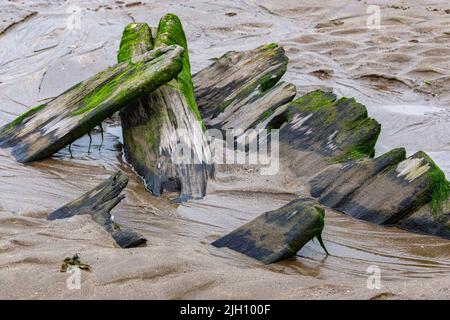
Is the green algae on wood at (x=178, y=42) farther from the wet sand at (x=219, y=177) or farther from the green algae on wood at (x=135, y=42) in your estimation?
the wet sand at (x=219, y=177)

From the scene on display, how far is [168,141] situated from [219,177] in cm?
50

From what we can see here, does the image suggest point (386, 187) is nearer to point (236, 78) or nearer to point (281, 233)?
point (281, 233)

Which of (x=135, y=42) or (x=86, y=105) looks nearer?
(x=86, y=105)

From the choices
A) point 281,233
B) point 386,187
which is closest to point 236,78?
point 386,187

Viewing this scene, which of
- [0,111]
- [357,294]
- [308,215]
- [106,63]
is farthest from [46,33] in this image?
[357,294]

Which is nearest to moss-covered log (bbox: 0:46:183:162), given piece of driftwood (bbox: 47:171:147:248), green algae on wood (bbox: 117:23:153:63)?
green algae on wood (bbox: 117:23:153:63)

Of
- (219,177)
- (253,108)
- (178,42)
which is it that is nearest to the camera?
(219,177)

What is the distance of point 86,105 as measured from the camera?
6137mm

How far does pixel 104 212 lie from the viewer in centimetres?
447

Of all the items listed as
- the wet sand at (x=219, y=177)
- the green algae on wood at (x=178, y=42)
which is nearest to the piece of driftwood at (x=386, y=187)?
the wet sand at (x=219, y=177)

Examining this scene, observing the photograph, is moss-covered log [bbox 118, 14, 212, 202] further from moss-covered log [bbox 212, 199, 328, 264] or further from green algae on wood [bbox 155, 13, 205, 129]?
moss-covered log [bbox 212, 199, 328, 264]

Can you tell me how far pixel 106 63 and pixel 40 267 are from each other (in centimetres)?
593

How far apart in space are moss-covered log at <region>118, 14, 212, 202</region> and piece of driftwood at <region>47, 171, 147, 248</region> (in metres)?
0.87

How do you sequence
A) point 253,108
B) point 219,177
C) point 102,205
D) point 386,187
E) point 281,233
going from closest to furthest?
1. point 281,233
2. point 102,205
3. point 386,187
4. point 219,177
5. point 253,108
